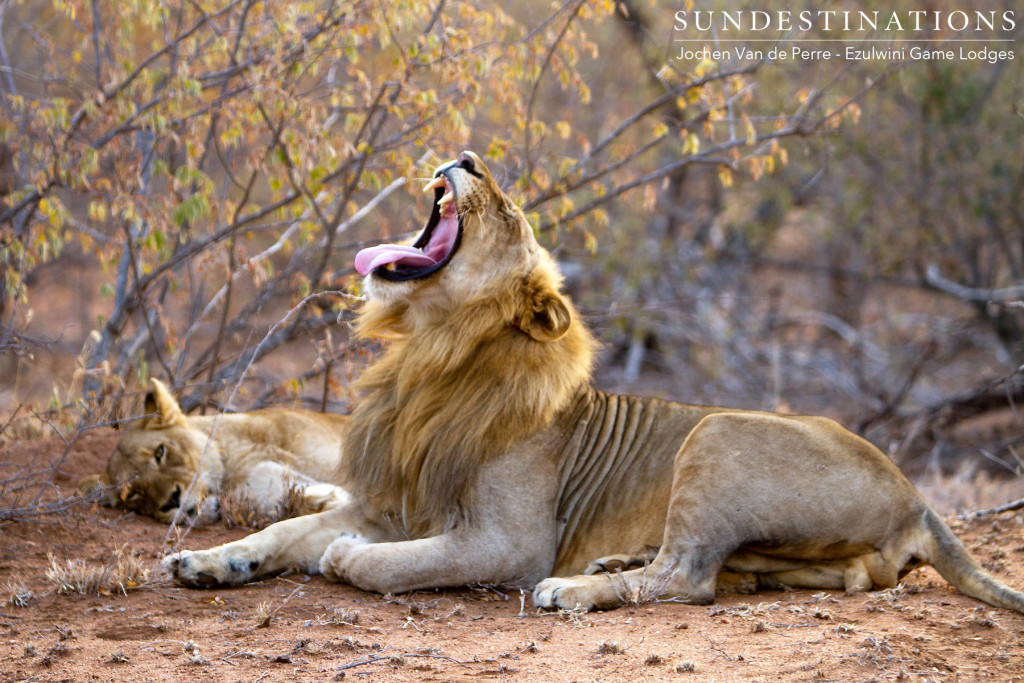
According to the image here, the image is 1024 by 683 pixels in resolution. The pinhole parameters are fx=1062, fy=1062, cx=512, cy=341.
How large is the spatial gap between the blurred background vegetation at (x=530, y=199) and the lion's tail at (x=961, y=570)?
1.39 metres

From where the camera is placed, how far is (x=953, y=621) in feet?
11.6

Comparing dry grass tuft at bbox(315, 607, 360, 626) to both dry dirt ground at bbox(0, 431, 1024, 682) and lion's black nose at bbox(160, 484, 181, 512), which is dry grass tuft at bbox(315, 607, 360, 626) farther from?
lion's black nose at bbox(160, 484, 181, 512)

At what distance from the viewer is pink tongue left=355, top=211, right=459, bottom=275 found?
424cm

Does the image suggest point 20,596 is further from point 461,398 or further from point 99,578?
point 461,398

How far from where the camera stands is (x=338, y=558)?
4059 millimetres

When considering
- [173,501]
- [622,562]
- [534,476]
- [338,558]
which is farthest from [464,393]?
[173,501]

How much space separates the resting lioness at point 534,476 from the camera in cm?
393

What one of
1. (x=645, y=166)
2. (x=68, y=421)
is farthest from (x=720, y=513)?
(x=645, y=166)

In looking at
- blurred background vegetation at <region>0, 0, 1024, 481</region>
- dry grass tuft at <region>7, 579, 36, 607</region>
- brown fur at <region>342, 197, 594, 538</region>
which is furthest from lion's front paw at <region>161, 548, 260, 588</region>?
blurred background vegetation at <region>0, 0, 1024, 481</region>

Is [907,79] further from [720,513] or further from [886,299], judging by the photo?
[720,513]

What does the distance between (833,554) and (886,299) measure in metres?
9.80

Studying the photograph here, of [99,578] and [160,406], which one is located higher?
[160,406]

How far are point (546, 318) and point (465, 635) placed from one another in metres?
1.31

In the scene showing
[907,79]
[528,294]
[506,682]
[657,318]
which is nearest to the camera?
[506,682]
